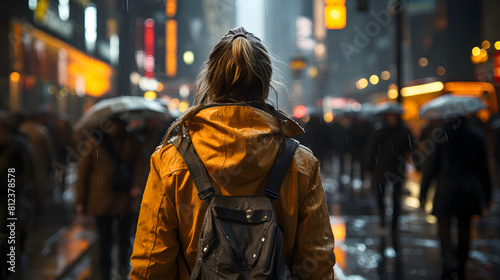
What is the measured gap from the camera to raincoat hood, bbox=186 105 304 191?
1.97 m

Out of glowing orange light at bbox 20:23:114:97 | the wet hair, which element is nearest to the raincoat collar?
the wet hair

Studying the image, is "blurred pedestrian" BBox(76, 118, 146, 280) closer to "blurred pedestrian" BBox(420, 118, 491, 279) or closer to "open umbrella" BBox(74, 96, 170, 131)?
"open umbrella" BBox(74, 96, 170, 131)

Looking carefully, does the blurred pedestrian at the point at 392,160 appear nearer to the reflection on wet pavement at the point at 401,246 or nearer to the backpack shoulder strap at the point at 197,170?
the reflection on wet pavement at the point at 401,246

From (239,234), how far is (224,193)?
0.66 feet

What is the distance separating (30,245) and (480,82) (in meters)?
27.3

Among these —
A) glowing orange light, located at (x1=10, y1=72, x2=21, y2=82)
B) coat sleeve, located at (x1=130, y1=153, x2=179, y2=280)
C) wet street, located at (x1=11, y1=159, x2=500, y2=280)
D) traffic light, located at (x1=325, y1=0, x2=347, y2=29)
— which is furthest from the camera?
glowing orange light, located at (x1=10, y1=72, x2=21, y2=82)

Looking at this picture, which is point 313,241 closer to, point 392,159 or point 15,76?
point 392,159

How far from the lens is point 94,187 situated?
19.1ft

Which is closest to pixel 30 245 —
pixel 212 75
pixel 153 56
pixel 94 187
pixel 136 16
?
pixel 94 187

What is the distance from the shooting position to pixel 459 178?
19.4 ft

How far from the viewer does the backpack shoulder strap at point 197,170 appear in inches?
79.4

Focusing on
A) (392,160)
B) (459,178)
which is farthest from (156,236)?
(392,160)

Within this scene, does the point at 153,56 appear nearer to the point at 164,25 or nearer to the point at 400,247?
the point at 164,25

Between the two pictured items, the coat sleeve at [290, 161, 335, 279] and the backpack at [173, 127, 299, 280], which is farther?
the coat sleeve at [290, 161, 335, 279]
